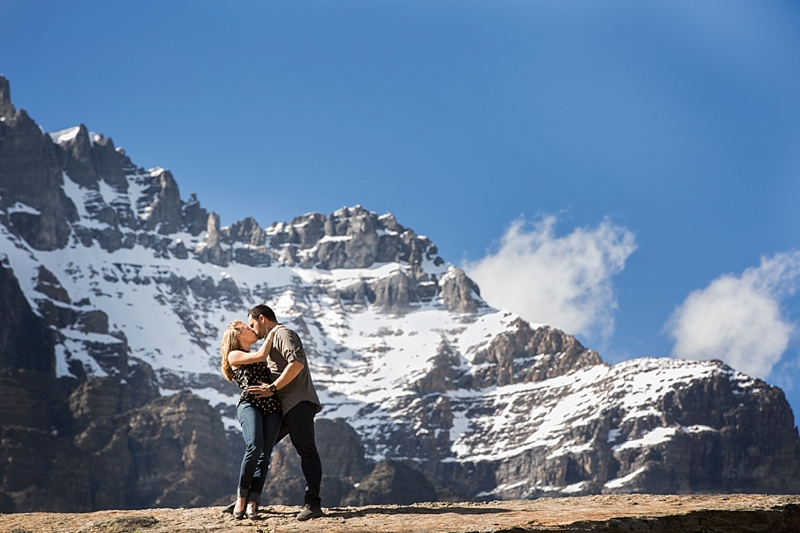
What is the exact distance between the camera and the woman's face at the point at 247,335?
45.5ft

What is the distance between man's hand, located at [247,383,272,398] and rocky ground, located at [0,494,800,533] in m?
1.57

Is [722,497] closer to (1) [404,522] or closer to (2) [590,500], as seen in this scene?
(2) [590,500]

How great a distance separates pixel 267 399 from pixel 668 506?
559 centimetres

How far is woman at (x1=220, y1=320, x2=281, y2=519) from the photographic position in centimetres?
1359

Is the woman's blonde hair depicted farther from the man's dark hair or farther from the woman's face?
the man's dark hair

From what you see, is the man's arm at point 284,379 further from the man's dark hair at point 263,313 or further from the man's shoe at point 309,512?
the man's shoe at point 309,512

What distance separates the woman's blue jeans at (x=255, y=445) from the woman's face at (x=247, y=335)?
0.84 m

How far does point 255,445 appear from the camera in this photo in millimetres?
13672

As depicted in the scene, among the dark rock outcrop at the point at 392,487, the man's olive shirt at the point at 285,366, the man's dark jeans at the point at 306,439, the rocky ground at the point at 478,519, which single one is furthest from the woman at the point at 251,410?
the dark rock outcrop at the point at 392,487

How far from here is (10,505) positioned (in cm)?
16388

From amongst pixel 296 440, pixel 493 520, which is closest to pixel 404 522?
pixel 493 520

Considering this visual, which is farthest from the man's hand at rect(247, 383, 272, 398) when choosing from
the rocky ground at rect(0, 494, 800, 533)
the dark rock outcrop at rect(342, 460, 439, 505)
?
the dark rock outcrop at rect(342, 460, 439, 505)

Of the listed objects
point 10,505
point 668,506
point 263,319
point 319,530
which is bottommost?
point 319,530

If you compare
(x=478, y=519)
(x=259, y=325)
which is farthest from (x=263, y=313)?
(x=478, y=519)
